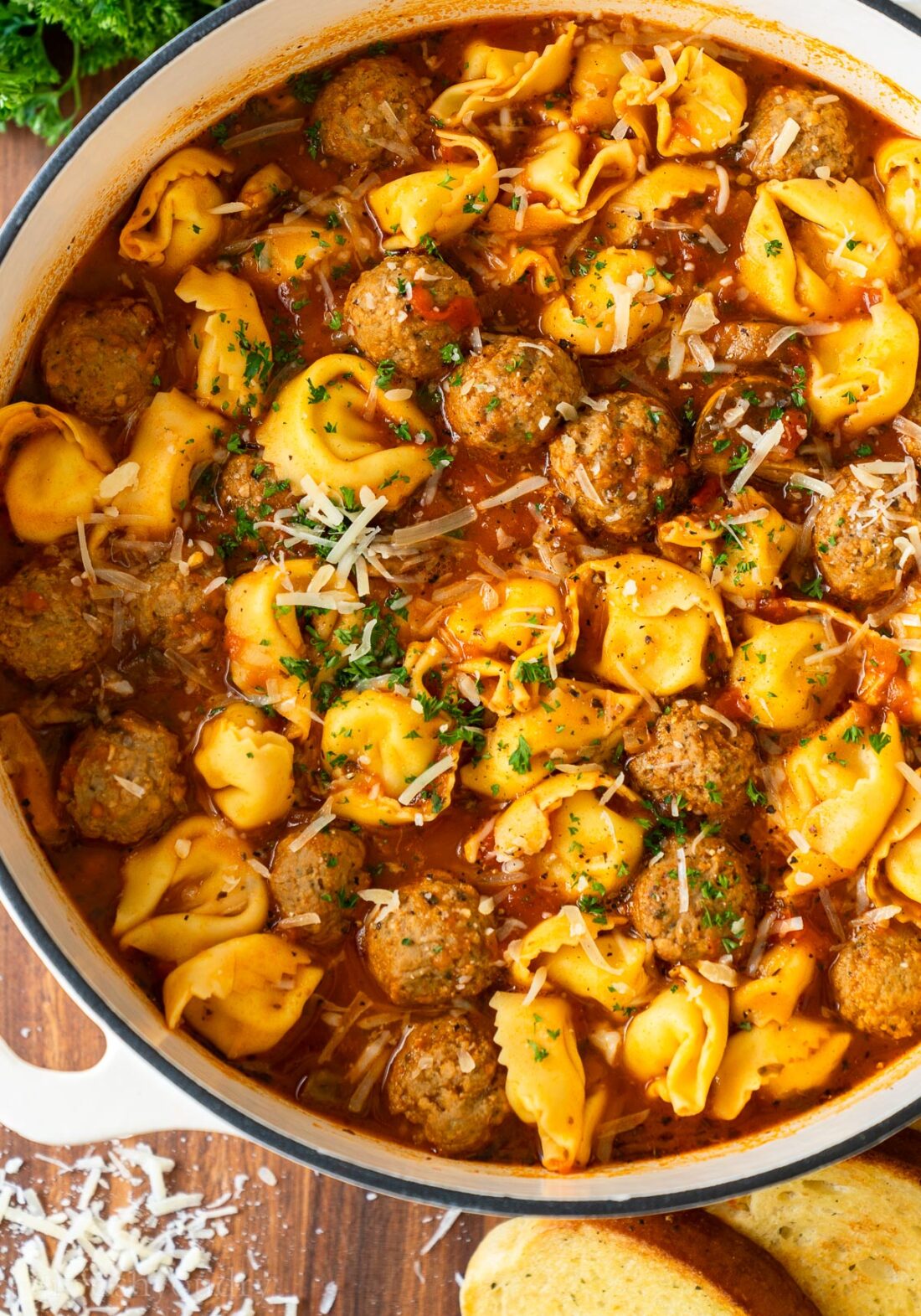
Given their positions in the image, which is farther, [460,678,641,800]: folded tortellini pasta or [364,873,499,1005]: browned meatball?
[460,678,641,800]: folded tortellini pasta

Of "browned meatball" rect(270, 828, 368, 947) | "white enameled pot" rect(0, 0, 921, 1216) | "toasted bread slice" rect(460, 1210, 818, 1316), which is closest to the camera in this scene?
"white enameled pot" rect(0, 0, 921, 1216)

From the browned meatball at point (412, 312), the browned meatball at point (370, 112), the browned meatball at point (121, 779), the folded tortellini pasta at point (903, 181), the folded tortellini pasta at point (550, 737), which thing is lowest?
the folded tortellini pasta at point (550, 737)

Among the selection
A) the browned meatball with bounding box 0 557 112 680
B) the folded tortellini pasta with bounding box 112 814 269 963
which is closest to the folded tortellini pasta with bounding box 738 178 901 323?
the browned meatball with bounding box 0 557 112 680

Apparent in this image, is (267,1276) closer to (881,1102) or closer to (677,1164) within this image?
(677,1164)

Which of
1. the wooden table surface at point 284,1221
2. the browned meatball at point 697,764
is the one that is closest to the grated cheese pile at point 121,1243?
the wooden table surface at point 284,1221

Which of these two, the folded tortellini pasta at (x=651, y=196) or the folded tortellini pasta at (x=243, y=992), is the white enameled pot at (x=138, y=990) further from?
the folded tortellini pasta at (x=651, y=196)

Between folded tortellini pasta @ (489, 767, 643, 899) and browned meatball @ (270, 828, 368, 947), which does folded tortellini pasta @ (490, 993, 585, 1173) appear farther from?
browned meatball @ (270, 828, 368, 947)

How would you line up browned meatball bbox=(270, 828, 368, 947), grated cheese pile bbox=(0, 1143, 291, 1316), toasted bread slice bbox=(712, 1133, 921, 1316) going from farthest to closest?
grated cheese pile bbox=(0, 1143, 291, 1316) < toasted bread slice bbox=(712, 1133, 921, 1316) < browned meatball bbox=(270, 828, 368, 947)
